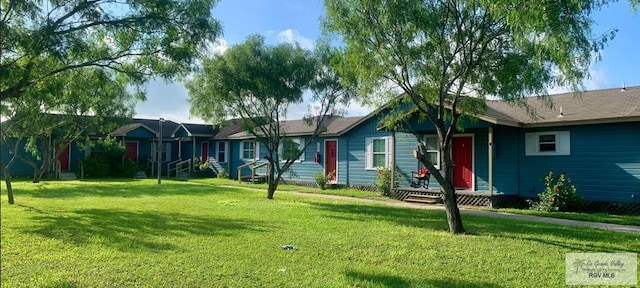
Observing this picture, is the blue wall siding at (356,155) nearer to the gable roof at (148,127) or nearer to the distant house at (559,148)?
the distant house at (559,148)

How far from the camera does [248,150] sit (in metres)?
26.5

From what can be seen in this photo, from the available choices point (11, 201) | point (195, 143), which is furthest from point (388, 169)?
point (195, 143)

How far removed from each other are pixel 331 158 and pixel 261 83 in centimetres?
858

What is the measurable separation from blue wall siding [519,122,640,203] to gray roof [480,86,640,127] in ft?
1.24

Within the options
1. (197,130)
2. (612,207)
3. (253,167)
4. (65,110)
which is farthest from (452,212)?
(197,130)

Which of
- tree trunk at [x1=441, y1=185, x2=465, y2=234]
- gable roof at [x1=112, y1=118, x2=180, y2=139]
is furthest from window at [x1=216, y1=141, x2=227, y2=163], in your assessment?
tree trunk at [x1=441, y1=185, x2=465, y2=234]

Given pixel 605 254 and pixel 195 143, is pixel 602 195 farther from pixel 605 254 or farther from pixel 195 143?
pixel 195 143

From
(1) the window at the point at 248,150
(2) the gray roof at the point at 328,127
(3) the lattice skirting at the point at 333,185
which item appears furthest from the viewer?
(1) the window at the point at 248,150

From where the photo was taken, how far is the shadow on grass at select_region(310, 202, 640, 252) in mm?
7848

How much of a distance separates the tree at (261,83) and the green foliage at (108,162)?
45.3 feet

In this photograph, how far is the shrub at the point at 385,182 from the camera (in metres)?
17.7

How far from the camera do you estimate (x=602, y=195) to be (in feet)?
43.9

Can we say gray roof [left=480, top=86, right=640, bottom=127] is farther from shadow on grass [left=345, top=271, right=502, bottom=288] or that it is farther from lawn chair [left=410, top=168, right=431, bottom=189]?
shadow on grass [left=345, top=271, right=502, bottom=288]

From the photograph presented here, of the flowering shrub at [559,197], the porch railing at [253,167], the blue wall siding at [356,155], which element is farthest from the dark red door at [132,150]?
the flowering shrub at [559,197]
